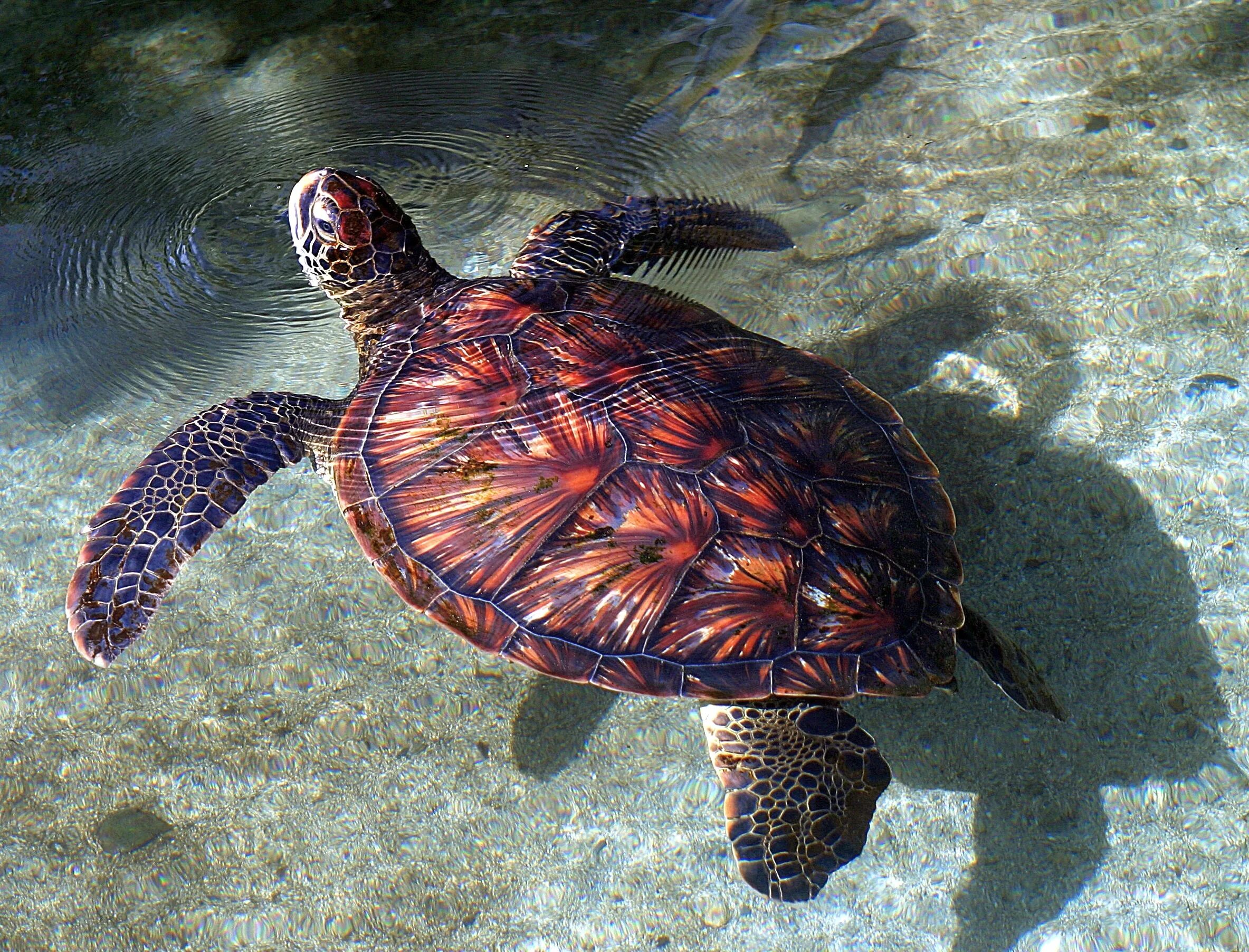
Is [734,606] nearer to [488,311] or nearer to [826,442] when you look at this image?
[826,442]

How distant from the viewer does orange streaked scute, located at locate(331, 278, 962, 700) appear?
7.01 ft

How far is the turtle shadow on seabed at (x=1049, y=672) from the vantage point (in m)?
2.39

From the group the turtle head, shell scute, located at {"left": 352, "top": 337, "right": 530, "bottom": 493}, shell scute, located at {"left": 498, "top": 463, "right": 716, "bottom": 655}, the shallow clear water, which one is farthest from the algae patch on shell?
the turtle head

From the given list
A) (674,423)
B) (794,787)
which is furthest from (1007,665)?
(674,423)

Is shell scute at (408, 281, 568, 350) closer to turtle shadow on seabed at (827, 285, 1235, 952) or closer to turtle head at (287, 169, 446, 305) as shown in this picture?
turtle head at (287, 169, 446, 305)

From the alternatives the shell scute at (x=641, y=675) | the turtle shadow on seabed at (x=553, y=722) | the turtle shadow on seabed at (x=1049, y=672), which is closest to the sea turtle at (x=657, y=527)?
the shell scute at (x=641, y=675)

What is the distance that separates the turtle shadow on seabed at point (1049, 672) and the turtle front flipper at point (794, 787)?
399mm

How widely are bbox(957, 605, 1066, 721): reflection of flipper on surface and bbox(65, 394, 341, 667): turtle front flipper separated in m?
2.03

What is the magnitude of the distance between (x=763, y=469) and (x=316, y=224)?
6.74 ft

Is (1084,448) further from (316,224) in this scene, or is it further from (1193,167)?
(316,224)

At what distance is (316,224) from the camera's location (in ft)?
10.8

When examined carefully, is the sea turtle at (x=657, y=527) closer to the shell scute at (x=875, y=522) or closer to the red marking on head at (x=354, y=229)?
the shell scute at (x=875, y=522)

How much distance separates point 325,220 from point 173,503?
1.19 metres

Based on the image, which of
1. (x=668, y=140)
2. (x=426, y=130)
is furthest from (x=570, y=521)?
(x=426, y=130)
